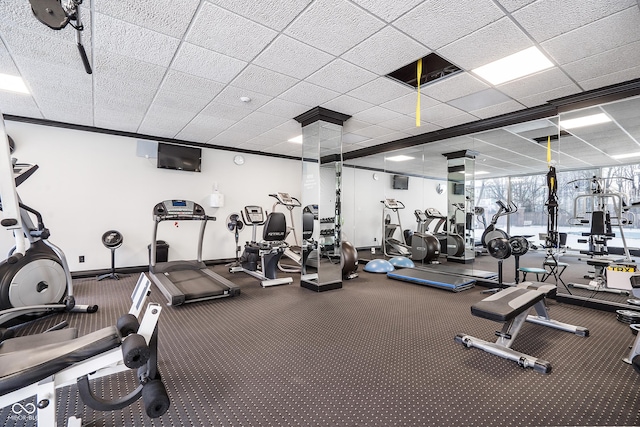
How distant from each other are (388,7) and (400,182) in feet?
18.1

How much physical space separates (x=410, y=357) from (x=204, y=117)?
454cm

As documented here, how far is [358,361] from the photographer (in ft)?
7.88

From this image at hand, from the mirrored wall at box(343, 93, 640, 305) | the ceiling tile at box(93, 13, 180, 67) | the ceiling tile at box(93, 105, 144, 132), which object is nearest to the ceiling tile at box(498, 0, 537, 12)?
the mirrored wall at box(343, 93, 640, 305)

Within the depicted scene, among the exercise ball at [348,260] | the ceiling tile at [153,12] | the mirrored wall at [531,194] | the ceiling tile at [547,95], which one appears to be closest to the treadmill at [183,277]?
the exercise ball at [348,260]

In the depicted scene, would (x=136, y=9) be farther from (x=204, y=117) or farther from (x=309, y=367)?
(x=309, y=367)

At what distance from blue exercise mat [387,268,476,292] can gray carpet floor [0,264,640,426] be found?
3.01 feet

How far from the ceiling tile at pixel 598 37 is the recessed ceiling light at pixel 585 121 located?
1531 millimetres

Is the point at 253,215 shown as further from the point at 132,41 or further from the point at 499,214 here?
the point at 499,214

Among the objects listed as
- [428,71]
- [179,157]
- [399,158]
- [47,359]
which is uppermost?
[428,71]

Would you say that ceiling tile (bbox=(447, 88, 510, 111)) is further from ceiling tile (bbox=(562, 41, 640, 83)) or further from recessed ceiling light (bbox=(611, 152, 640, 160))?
recessed ceiling light (bbox=(611, 152, 640, 160))

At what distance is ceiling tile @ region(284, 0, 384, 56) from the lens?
227cm

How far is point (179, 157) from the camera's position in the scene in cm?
626

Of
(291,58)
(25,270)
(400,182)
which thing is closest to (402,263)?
(400,182)

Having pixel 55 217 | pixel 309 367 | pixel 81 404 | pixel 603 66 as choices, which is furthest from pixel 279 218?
pixel 603 66
